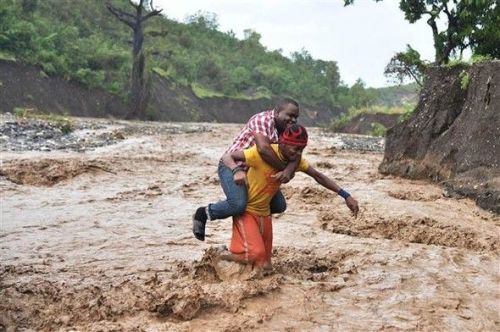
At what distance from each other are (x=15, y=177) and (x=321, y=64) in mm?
74508

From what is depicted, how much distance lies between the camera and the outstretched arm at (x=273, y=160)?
456cm

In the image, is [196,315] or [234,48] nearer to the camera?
[196,315]

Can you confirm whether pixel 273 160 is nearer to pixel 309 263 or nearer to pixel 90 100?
pixel 309 263

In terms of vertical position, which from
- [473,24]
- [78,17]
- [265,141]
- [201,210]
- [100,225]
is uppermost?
[78,17]

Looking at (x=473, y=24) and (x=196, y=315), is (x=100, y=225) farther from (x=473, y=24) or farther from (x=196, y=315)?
(x=473, y=24)

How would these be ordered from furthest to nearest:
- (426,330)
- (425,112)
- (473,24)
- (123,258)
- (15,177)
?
1. (473,24)
2. (425,112)
3. (15,177)
4. (123,258)
5. (426,330)

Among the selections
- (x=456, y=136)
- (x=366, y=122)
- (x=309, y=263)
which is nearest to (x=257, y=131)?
(x=309, y=263)

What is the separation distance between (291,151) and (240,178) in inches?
18.1

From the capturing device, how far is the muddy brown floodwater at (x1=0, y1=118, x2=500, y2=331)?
395 centimetres

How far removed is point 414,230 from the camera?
6867 mm

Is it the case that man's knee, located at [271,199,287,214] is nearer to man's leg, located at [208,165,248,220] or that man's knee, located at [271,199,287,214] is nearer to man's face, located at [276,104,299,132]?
man's leg, located at [208,165,248,220]

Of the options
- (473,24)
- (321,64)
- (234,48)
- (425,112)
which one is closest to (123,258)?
(425,112)

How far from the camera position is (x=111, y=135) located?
1814 cm

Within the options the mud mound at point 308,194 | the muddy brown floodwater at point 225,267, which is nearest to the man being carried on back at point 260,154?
the muddy brown floodwater at point 225,267
